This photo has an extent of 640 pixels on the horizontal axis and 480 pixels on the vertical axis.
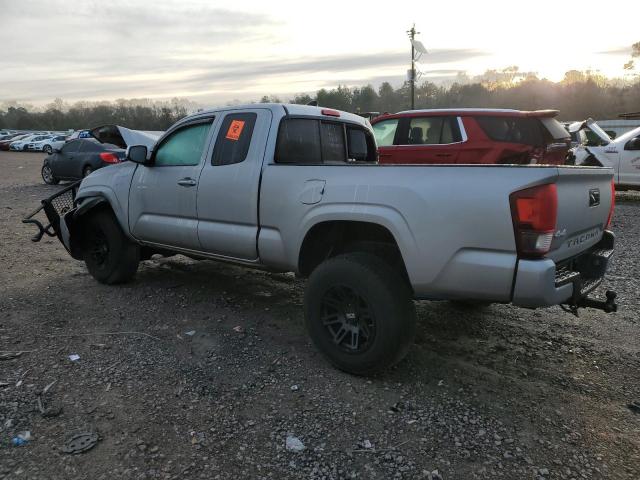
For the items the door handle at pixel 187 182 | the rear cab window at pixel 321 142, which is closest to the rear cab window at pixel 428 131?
the rear cab window at pixel 321 142

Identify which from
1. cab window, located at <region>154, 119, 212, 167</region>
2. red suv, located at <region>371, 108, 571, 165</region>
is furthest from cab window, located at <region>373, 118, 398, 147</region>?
cab window, located at <region>154, 119, 212, 167</region>

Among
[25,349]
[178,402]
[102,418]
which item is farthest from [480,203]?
[25,349]

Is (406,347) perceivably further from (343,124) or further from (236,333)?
(343,124)

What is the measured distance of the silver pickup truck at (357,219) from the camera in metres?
2.78

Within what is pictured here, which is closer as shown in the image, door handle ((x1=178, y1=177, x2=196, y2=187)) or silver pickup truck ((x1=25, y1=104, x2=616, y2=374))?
silver pickup truck ((x1=25, y1=104, x2=616, y2=374))

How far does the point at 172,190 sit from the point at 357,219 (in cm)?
215

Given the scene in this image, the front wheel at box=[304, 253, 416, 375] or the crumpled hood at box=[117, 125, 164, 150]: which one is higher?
the crumpled hood at box=[117, 125, 164, 150]

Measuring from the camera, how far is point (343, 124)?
187 inches

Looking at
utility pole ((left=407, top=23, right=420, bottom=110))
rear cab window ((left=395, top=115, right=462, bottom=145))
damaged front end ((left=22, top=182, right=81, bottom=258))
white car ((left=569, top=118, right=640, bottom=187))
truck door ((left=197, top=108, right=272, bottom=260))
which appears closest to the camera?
truck door ((left=197, top=108, right=272, bottom=260))

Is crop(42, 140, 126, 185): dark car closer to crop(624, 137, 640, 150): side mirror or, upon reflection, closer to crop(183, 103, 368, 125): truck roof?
crop(183, 103, 368, 125): truck roof

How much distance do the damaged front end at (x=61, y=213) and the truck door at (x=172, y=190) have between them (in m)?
0.93

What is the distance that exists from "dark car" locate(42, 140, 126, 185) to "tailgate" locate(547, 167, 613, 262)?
1287 cm

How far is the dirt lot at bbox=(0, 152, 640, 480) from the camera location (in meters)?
2.61

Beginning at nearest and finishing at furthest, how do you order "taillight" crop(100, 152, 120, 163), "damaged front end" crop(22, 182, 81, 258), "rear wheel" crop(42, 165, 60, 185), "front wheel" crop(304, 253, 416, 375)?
"front wheel" crop(304, 253, 416, 375)
"damaged front end" crop(22, 182, 81, 258)
"taillight" crop(100, 152, 120, 163)
"rear wheel" crop(42, 165, 60, 185)
